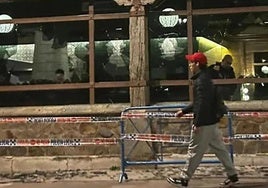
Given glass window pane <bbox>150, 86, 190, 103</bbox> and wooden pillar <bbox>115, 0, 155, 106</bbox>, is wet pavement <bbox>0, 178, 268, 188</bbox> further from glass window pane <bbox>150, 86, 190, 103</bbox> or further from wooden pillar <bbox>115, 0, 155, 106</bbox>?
glass window pane <bbox>150, 86, 190, 103</bbox>

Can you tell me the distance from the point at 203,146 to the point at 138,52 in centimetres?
348

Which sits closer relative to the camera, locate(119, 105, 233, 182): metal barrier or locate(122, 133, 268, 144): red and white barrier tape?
locate(119, 105, 233, 182): metal barrier

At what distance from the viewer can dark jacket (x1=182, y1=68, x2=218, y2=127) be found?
7910mm

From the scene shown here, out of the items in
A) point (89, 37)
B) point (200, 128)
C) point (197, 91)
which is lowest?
point (200, 128)

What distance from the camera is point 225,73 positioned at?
11125 millimetres

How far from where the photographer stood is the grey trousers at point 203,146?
7.98 meters

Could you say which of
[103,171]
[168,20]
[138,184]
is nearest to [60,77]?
[103,171]

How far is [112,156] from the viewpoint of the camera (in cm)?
1086

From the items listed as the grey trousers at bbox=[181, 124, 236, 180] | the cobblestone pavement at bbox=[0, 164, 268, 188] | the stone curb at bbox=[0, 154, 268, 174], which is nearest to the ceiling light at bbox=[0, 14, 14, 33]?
the stone curb at bbox=[0, 154, 268, 174]

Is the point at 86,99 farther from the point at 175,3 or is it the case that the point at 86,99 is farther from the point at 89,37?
the point at 175,3

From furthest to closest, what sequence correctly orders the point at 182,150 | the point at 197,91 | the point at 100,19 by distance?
the point at 100,19
the point at 182,150
the point at 197,91

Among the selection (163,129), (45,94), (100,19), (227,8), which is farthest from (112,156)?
(227,8)

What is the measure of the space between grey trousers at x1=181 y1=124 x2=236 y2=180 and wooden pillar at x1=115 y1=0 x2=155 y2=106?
9.71 ft

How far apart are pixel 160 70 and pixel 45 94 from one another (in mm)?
2496
